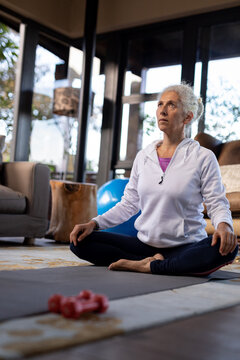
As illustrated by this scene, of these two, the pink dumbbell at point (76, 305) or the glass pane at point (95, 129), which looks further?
the glass pane at point (95, 129)

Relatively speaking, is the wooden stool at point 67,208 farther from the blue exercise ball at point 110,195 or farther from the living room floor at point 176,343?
the living room floor at point 176,343

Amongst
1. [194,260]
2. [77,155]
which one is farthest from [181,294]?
[77,155]

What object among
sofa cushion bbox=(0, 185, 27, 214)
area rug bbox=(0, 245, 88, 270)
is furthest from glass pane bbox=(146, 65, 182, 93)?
area rug bbox=(0, 245, 88, 270)

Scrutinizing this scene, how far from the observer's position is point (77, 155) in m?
5.66

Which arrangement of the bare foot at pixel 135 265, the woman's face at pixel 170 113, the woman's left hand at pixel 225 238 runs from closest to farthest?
1. the woman's left hand at pixel 225 238
2. the bare foot at pixel 135 265
3. the woman's face at pixel 170 113

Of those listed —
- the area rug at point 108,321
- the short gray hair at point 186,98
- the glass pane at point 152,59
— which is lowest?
the area rug at point 108,321

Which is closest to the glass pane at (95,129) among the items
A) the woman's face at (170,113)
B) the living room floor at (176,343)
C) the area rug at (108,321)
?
the woman's face at (170,113)

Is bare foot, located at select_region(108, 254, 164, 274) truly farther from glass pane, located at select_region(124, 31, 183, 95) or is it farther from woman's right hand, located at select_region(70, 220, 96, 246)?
glass pane, located at select_region(124, 31, 183, 95)

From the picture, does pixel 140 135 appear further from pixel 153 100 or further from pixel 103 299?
pixel 103 299

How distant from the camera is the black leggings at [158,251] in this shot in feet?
6.27

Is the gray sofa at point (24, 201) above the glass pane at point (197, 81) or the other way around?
the other way around

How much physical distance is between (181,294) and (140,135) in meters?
4.31

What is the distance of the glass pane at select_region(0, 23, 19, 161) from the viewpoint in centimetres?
555

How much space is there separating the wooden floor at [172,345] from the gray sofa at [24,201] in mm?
2325
